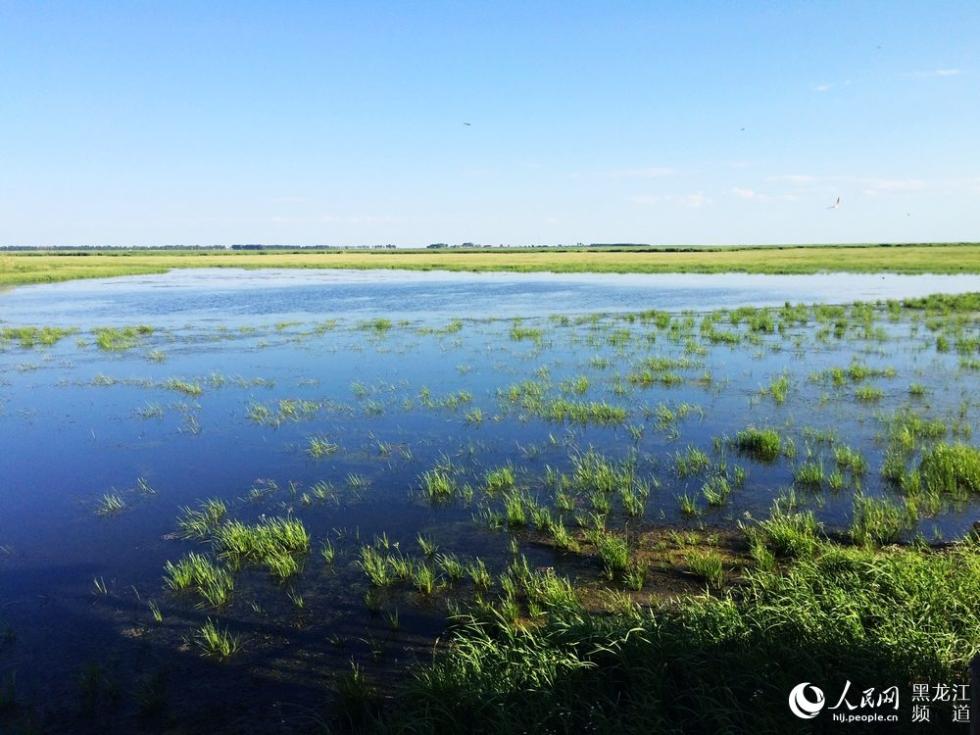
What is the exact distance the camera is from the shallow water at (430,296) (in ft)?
134


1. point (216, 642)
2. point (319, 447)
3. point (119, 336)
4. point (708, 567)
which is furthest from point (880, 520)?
point (119, 336)

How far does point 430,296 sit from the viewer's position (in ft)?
177

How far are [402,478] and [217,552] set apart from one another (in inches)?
148

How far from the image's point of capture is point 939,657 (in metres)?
4.77

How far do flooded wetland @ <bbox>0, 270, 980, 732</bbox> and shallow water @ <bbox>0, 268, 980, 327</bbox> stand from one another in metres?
18.5

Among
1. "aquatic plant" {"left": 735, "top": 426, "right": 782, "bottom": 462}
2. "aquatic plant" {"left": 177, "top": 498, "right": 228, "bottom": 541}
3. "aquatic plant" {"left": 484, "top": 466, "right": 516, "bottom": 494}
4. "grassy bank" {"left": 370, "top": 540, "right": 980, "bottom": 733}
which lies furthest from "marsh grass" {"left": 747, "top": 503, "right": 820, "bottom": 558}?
"aquatic plant" {"left": 177, "top": 498, "right": 228, "bottom": 541}

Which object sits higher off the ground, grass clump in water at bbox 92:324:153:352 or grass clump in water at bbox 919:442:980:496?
grass clump in water at bbox 92:324:153:352

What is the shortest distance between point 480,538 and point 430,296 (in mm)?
46042

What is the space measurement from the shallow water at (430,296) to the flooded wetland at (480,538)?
60.7 feet

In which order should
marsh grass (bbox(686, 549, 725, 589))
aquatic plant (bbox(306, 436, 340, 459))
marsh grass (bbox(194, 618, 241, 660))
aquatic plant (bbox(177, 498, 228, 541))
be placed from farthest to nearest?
1. aquatic plant (bbox(306, 436, 340, 459))
2. aquatic plant (bbox(177, 498, 228, 541))
3. marsh grass (bbox(686, 549, 725, 589))
4. marsh grass (bbox(194, 618, 241, 660))

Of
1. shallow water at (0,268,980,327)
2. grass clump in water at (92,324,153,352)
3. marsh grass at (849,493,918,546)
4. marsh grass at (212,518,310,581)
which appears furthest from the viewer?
shallow water at (0,268,980,327)

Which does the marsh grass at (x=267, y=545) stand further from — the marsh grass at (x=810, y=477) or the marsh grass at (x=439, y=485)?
the marsh grass at (x=810, y=477)

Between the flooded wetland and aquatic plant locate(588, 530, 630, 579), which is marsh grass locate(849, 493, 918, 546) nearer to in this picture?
the flooded wetland

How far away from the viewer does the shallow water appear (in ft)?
134
